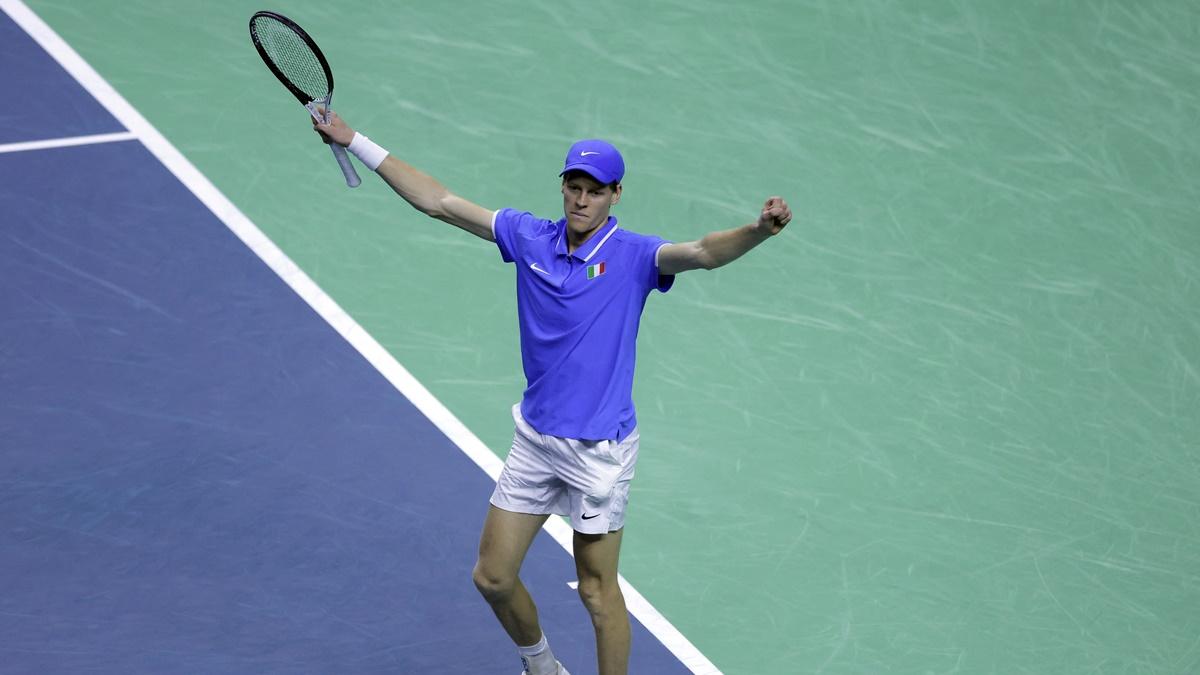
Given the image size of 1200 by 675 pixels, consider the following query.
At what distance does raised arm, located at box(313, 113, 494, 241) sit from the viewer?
640cm

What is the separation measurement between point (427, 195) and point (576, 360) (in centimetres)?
91

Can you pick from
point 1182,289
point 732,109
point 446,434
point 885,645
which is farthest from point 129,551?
point 1182,289

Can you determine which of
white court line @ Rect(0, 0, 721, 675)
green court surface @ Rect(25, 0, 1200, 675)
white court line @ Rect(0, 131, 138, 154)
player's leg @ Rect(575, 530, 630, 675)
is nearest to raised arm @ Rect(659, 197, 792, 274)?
player's leg @ Rect(575, 530, 630, 675)

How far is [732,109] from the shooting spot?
37.0 feet

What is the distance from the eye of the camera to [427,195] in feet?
21.1

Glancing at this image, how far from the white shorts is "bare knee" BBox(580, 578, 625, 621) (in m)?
0.22

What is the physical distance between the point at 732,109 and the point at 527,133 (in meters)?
1.46

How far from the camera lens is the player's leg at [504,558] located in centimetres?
630

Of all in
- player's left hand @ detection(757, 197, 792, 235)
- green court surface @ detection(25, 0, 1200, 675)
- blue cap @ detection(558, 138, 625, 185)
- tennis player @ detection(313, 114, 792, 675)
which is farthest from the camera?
green court surface @ detection(25, 0, 1200, 675)

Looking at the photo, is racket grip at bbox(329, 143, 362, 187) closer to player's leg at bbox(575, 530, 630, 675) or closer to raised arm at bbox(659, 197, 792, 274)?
raised arm at bbox(659, 197, 792, 274)

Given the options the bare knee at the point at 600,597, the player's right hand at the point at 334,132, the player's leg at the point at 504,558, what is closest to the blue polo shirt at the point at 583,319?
the player's leg at the point at 504,558

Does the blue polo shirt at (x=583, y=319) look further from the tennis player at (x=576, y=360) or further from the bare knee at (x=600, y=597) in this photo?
the bare knee at (x=600, y=597)

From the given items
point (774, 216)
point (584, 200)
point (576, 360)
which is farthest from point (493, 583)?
point (774, 216)

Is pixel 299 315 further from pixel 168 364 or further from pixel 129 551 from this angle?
pixel 129 551
